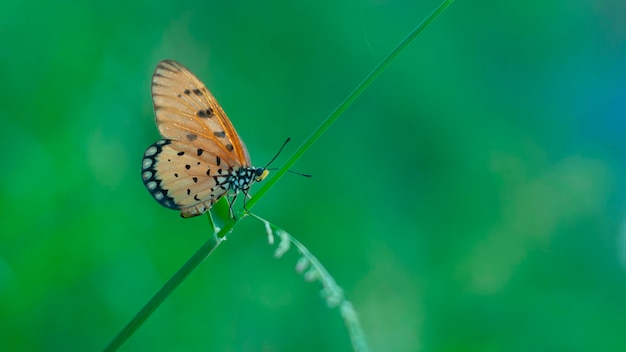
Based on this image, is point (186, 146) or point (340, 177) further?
point (340, 177)

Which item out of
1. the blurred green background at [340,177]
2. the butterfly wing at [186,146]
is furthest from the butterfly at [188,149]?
the blurred green background at [340,177]

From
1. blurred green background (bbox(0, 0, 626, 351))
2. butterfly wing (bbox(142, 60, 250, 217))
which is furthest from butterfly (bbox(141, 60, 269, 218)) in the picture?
blurred green background (bbox(0, 0, 626, 351))

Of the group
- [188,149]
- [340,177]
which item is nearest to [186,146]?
[188,149]

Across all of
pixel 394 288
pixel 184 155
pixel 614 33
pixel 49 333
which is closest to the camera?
pixel 184 155

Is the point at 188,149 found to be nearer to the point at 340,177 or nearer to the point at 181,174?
the point at 181,174

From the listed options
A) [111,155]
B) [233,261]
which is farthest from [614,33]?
[111,155]

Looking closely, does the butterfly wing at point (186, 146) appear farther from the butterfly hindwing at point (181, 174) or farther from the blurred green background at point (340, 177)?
the blurred green background at point (340, 177)

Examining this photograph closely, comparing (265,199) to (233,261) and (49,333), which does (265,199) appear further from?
(49,333)
